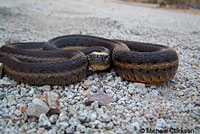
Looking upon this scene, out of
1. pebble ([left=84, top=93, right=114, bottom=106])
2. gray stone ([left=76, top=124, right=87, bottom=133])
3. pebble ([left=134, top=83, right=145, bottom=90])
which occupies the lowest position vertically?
gray stone ([left=76, top=124, right=87, bottom=133])

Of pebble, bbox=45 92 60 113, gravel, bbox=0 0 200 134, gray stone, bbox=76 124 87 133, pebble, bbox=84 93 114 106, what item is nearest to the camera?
gray stone, bbox=76 124 87 133

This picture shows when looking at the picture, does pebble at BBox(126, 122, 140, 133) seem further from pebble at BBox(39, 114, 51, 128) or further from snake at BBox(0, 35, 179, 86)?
snake at BBox(0, 35, 179, 86)

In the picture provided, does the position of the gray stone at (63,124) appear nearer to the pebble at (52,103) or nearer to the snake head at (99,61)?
the pebble at (52,103)

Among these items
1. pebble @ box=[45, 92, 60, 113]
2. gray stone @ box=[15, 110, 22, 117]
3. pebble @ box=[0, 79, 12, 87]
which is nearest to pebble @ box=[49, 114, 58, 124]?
pebble @ box=[45, 92, 60, 113]

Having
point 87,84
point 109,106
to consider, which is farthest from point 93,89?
point 109,106

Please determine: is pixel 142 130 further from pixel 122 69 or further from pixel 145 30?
pixel 145 30

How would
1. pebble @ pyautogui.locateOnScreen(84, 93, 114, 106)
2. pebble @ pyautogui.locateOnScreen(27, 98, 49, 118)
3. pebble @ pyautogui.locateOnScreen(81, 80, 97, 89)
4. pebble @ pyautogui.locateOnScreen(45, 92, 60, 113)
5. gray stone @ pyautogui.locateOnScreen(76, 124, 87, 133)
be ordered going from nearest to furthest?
gray stone @ pyautogui.locateOnScreen(76, 124, 87, 133)
pebble @ pyautogui.locateOnScreen(27, 98, 49, 118)
pebble @ pyautogui.locateOnScreen(45, 92, 60, 113)
pebble @ pyautogui.locateOnScreen(84, 93, 114, 106)
pebble @ pyautogui.locateOnScreen(81, 80, 97, 89)

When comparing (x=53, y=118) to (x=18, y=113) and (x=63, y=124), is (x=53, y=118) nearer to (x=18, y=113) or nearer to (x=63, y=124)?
(x=63, y=124)

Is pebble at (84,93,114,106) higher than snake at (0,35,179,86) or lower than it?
lower
